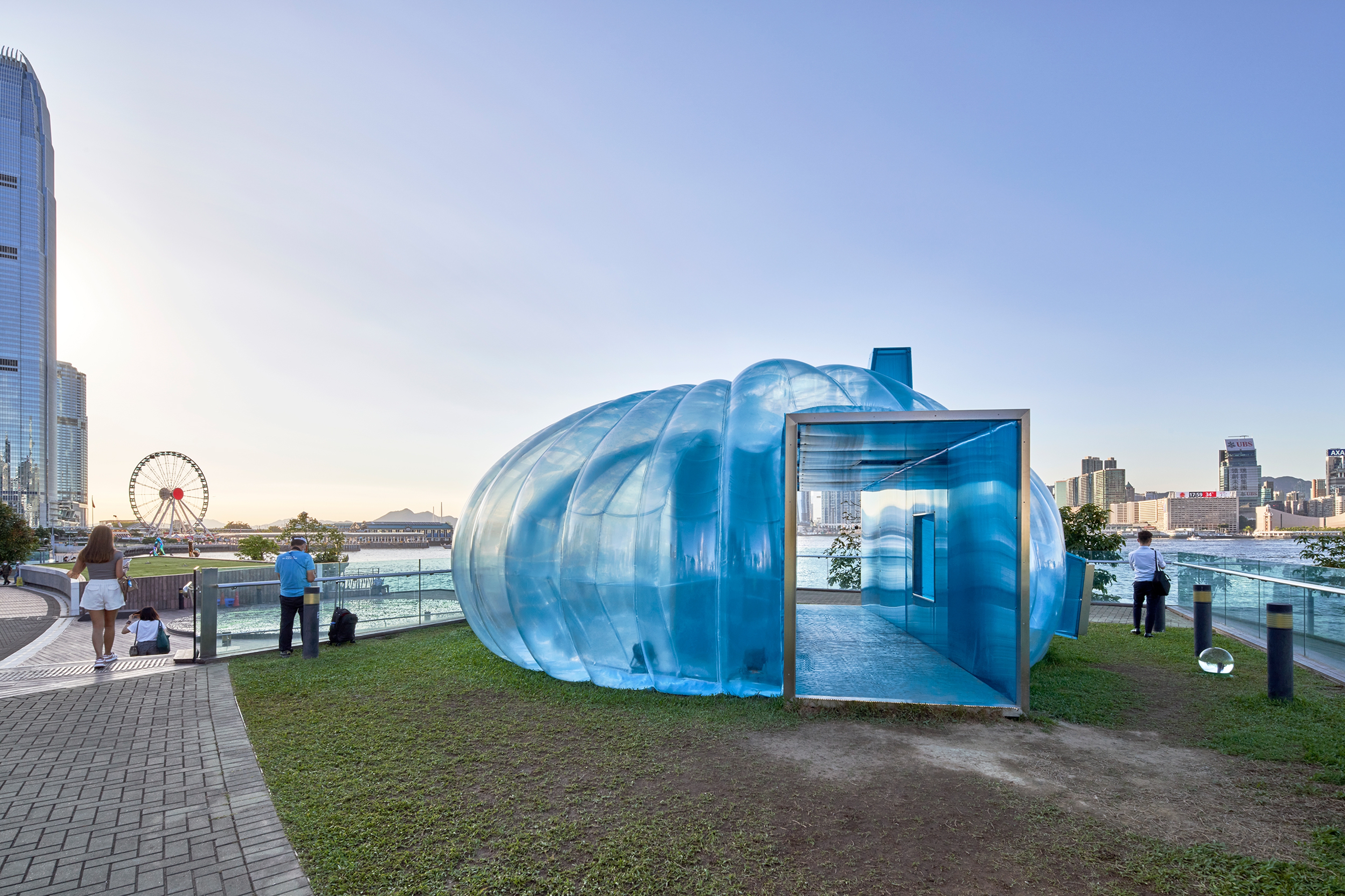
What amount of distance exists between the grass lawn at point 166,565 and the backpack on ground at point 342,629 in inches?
582

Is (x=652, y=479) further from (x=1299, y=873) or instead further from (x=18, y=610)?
(x=18, y=610)

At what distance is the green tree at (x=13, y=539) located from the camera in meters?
29.5

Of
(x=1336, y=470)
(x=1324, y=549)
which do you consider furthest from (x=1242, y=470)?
(x=1324, y=549)

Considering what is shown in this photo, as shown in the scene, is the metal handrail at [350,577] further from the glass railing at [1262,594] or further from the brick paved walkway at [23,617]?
the glass railing at [1262,594]

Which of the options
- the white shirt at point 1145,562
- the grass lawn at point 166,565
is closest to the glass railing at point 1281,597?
the white shirt at point 1145,562

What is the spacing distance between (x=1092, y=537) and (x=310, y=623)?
653 inches

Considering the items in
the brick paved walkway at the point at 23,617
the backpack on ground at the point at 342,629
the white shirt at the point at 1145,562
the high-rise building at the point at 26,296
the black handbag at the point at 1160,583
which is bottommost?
the brick paved walkway at the point at 23,617

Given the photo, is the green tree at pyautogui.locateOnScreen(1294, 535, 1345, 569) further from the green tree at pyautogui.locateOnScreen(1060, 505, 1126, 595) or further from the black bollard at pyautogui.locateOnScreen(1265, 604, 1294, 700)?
the black bollard at pyautogui.locateOnScreen(1265, 604, 1294, 700)

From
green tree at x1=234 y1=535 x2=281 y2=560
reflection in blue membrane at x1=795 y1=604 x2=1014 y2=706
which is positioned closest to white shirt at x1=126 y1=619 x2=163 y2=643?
reflection in blue membrane at x1=795 y1=604 x2=1014 y2=706

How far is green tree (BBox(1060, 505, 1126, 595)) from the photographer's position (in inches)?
619

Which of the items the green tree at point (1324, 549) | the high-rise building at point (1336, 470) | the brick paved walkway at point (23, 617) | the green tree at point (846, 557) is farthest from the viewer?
the high-rise building at point (1336, 470)

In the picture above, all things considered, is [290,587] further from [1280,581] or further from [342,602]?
[1280,581]

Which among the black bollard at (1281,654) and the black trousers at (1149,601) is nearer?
the black bollard at (1281,654)

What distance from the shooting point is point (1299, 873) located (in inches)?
130
